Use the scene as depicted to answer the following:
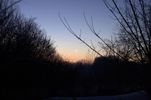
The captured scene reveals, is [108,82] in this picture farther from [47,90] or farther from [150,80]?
[150,80]

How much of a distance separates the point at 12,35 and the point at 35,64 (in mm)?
18280

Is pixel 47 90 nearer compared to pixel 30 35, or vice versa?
pixel 47 90

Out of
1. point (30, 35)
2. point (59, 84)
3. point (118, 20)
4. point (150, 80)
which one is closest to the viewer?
point (150, 80)

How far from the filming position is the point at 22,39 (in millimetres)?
44219

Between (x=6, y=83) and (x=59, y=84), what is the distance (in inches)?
286

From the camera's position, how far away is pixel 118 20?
17.1 feet

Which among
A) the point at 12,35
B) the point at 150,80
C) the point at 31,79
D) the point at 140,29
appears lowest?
the point at 150,80

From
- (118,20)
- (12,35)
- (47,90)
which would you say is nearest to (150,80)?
(118,20)

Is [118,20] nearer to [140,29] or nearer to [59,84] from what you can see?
[140,29]

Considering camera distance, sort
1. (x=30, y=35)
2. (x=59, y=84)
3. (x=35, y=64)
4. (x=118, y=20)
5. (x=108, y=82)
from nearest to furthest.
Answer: (x=118, y=20) → (x=35, y=64) → (x=59, y=84) → (x=108, y=82) → (x=30, y=35)

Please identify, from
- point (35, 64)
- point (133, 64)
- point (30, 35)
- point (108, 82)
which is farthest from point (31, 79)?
point (30, 35)

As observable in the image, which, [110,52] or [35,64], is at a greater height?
[35,64]

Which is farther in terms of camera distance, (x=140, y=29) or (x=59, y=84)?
(x=59, y=84)

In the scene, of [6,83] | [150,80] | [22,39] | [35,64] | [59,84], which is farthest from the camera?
[22,39]
